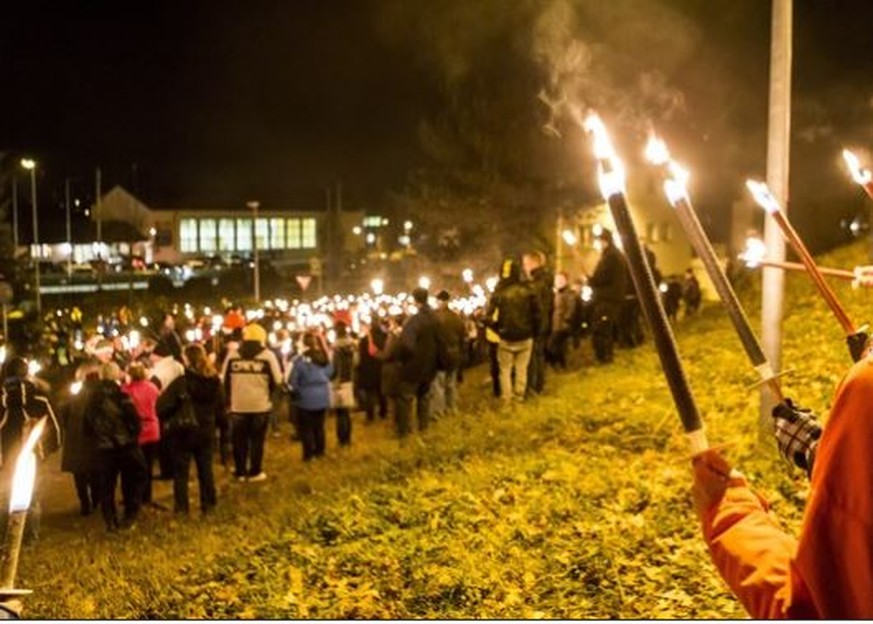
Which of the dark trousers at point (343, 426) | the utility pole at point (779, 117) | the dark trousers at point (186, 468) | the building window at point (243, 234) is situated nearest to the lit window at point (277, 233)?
the building window at point (243, 234)

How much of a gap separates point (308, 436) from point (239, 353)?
5.74 ft

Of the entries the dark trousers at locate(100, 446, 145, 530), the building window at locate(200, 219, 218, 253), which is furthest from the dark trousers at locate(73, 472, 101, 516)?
the building window at locate(200, 219, 218, 253)

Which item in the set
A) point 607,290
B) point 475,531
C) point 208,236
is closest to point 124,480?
point 475,531

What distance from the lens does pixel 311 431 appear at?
40.8 feet

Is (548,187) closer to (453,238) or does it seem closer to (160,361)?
(453,238)

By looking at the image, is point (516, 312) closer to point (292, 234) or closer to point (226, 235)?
point (226, 235)

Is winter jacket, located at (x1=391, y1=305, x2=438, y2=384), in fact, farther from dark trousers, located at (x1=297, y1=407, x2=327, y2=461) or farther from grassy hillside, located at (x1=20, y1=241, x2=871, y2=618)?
grassy hillside, located at (x1=20, y1=241, x2=871, y2=618)

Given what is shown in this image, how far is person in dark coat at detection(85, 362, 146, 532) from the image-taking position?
9.52 m

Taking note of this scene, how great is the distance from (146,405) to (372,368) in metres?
4.72

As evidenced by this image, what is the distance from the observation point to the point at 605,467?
7.82 meters

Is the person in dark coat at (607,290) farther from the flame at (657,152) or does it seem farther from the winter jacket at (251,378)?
the flame at (657,152)

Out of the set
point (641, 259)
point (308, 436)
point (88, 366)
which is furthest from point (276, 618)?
point (308, 436)

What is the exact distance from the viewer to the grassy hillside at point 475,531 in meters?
5.55

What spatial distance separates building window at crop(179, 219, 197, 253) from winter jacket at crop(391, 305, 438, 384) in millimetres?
64588
